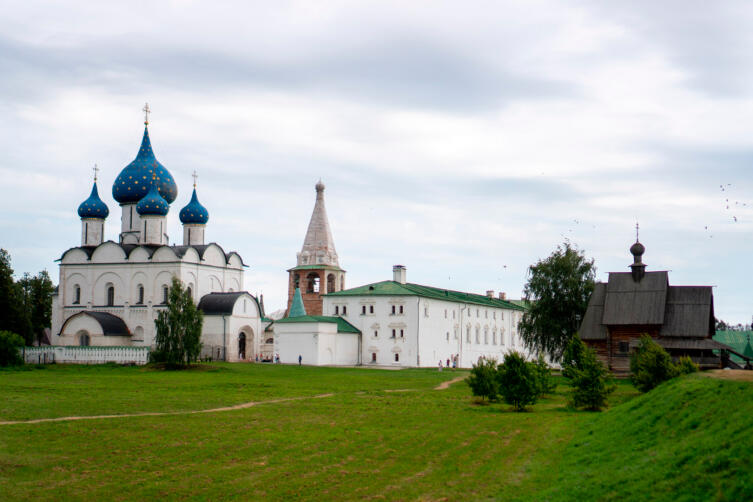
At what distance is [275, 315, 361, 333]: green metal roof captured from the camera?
56719mm

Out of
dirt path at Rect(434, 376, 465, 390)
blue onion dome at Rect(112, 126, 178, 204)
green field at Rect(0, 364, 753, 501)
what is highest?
blue onion dome at Rect(112, 126, 178, 204)

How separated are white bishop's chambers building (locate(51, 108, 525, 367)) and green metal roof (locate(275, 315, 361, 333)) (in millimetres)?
109

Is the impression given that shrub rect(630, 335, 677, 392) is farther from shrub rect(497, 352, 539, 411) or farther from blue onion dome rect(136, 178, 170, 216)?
blue onion dome rect(136, 178, 170, 216)

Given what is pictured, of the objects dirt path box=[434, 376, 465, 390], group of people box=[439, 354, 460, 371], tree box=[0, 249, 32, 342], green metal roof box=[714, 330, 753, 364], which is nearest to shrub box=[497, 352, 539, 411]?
dirt path box=[434, 376, 465, 390]

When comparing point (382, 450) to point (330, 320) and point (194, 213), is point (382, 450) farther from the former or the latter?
point (194, 213)

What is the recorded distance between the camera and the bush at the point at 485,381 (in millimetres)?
27781

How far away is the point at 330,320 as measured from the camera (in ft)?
190

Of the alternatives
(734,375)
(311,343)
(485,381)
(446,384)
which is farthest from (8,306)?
(734,375)

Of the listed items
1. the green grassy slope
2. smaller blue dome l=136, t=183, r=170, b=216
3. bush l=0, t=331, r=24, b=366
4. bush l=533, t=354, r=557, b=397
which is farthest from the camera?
smaller blue dome l=136, t=183, r=170, b=216

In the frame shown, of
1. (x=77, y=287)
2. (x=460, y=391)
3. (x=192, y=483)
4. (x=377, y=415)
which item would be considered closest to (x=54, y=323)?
(x=77, y=287)

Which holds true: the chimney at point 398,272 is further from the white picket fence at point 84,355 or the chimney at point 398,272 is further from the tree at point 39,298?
the tree at point 39,298

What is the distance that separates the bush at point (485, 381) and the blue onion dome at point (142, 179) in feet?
127

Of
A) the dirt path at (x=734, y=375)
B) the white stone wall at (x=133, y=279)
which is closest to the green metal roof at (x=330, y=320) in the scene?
the white stone wall at (x=133, y=279)

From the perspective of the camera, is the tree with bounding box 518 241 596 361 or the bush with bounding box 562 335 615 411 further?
the tree with bounding box 518 241 596 361
